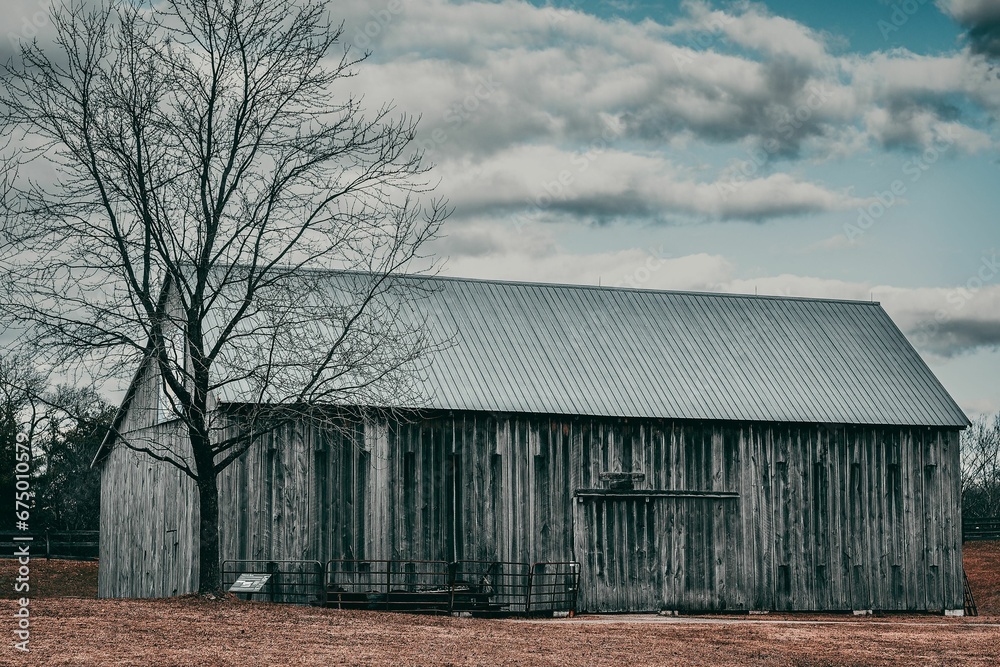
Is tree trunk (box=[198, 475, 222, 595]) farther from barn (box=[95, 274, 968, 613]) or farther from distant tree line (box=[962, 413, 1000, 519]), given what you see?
distant tree line (box=[962, 413, 1000, 519])

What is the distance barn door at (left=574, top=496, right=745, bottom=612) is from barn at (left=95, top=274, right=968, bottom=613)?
47 mm

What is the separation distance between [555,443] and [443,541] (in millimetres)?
3440

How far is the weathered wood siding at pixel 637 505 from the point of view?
2511cm

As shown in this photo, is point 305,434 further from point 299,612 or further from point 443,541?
point 299,612

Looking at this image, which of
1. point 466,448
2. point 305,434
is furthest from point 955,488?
point 305,434

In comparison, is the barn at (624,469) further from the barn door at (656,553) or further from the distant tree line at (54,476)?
the distant tree line at (54,476)

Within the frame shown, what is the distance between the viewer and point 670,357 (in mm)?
30250

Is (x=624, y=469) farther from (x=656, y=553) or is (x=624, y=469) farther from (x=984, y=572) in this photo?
(x=984, y=572)

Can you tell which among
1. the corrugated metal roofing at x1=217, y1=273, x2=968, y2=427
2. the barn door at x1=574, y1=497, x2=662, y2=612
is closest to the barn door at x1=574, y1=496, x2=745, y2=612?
the barn door at x1=574, y1=497, x2=662, y2=612

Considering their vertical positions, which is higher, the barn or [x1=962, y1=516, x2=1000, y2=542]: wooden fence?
the barn

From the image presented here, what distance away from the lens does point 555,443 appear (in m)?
27.2

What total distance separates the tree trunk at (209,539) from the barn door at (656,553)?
864 cm

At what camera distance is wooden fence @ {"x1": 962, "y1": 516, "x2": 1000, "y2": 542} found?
1957 inches

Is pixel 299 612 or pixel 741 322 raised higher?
pixel 741 322
